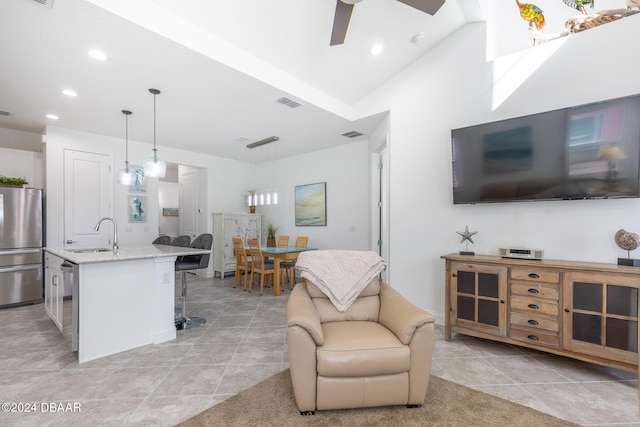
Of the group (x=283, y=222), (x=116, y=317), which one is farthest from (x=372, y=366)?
(x=283, y=222)

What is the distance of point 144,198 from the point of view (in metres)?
5.44

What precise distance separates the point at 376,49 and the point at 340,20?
1.21m

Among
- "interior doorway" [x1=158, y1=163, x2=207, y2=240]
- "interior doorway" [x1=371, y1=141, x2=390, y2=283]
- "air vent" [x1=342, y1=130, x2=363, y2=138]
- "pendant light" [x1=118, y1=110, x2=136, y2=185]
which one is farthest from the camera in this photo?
"interior doorway" [x1=158, y1=163, x2=207, y2=240]

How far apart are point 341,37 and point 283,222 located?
4736 mm

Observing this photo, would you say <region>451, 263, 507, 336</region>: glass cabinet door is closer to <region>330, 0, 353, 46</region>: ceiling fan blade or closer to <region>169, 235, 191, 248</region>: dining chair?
<region>330, 0, 353, 46</region>: ceiling fan blade

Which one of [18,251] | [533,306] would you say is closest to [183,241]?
[18,251]

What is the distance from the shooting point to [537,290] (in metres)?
2.40

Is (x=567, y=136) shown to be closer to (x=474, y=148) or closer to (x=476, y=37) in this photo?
(x=474, y=148)

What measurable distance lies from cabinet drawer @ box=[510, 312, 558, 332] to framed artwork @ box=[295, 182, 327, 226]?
148 inches

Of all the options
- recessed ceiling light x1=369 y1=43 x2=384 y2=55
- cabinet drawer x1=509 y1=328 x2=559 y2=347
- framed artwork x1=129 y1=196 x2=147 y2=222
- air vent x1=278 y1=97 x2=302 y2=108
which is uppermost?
recessed ceiling light x1=369 y1=43 x2=384 y2=55

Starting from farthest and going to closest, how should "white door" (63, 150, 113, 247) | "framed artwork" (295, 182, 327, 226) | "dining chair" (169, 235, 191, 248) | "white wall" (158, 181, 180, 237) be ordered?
"white wall" (158, 181, 180, 237)
"framed artwork" (295, 182, 327, 226)
"white door" (63, 150, 113, 247)
"dining chair" (169, 235, 191, 248)

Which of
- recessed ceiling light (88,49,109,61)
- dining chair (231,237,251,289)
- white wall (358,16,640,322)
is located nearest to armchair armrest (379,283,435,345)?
white wall (358,16,640,322)

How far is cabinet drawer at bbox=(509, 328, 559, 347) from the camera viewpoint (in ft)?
7.62

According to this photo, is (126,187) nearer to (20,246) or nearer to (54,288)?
(20,246)
